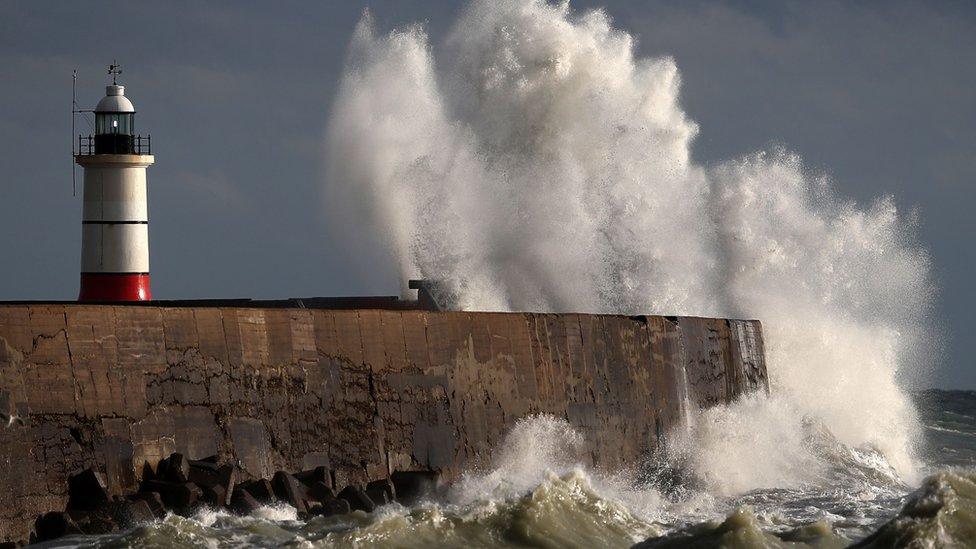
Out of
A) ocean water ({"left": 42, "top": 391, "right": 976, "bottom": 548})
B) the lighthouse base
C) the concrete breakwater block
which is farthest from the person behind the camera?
the lighthouse base

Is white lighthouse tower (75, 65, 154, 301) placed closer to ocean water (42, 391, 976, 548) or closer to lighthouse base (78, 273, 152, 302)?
lighthouse base (78, 273, 152, 302)

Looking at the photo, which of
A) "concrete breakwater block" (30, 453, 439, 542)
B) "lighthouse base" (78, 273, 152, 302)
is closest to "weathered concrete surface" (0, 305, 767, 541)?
"concrete breakwater block" (30, 453, 439, 542)

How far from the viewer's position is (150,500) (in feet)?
22.9

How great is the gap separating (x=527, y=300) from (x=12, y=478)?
10.3m

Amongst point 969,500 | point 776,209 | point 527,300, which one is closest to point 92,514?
point 969,500

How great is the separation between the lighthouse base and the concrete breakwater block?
24.3 ft

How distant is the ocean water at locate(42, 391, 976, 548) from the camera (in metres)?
6.81

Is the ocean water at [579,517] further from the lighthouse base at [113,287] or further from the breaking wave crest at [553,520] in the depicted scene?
the lighthouse base at [113,287]

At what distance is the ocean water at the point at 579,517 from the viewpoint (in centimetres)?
681

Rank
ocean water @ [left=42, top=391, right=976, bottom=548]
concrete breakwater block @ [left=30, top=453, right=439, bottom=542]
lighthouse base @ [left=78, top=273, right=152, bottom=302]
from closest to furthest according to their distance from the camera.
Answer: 1. concrete breakwater block @ [left=30, top=453, right=439, bottom=542]
2. ocean water @ [left=42, top=391, right=976, bottom=548]
3. lighthouse base @ [left=78, top=273, right=152, bottom=302]

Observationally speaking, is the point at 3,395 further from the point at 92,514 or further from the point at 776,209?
the point at 776,209

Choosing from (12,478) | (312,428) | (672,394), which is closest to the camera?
(12,478)

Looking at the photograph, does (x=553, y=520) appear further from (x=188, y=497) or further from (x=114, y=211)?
(x=114, y=211)

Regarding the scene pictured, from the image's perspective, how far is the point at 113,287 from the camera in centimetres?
1515
